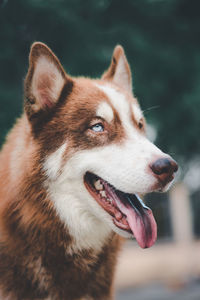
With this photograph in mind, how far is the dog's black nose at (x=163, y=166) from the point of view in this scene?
7.89 feet

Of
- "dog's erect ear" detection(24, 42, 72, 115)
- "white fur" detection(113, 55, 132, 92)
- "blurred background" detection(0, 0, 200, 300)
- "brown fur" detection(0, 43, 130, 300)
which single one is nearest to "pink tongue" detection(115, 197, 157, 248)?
"brown fur" detection(0, 43, 130, 300)

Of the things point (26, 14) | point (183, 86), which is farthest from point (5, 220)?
point (183, 86)

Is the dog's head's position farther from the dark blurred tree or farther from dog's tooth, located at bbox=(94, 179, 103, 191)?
the dark blurred tree

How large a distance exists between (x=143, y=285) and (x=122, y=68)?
631cm

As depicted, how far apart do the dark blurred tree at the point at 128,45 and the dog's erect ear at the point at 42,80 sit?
1385 mm

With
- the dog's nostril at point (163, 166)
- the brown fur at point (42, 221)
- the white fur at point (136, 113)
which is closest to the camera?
the dog's nostril at point (163, 166)

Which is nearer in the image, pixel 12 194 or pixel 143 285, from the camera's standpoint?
pixel 12 194

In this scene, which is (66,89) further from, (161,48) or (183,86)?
(183,86)

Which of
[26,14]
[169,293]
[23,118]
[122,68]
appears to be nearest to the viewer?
[23,118]

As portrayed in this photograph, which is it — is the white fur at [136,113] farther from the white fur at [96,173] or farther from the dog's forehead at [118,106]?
the white fur at [96,173]

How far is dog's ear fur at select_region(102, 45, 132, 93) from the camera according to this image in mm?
3529

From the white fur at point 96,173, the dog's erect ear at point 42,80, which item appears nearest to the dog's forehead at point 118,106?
the white fur at point 96,173

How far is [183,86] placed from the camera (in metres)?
5.60

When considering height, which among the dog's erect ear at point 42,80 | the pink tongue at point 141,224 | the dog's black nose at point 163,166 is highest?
the dog's erect ear at point 42,80
